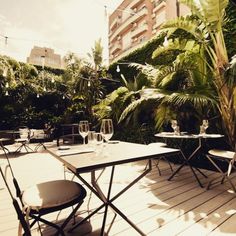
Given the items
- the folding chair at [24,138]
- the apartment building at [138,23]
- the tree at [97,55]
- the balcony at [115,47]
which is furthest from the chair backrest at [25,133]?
the balcony at [115,47]

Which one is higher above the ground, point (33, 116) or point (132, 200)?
point (33, 116)

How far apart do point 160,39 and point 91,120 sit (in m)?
4.25

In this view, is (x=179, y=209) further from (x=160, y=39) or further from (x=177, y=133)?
(x=160, y=39)

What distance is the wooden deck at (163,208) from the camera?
2080mm

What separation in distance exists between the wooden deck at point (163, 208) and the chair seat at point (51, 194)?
1.83 feet

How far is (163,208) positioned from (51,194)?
144 centimetres

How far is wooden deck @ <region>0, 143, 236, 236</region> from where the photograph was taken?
2080 millimetres

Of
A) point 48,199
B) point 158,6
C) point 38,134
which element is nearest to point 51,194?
point 48,199

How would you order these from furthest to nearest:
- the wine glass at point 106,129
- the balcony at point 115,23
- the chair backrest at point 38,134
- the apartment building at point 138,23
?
the balcony at point 115,23
the apartment building at point 138,23
the chair backrest at point 38,134
the wine glass at point 106,129

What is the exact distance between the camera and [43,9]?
26.8ft

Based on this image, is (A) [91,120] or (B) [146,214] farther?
(A) [91,120]

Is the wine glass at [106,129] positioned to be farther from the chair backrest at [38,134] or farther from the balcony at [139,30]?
the balcony at [139,30]

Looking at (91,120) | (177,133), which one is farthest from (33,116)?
(177,133)

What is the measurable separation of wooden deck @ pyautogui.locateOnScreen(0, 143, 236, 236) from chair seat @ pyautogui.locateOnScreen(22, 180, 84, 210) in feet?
1.83
